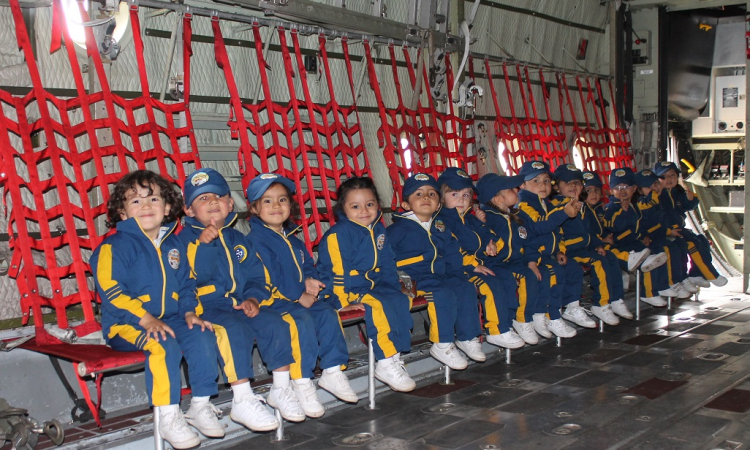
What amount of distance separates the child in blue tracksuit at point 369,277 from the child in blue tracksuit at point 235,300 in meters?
0.45

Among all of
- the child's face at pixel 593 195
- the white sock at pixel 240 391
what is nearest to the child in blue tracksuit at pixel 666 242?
the child's face at pixel 593 195

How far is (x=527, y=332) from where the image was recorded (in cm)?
504

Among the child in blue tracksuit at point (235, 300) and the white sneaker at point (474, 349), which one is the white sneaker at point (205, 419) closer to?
the child in blue tracksuit at point (235, 300)

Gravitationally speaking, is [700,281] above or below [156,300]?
below

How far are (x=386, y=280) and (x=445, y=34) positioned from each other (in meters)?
2.65

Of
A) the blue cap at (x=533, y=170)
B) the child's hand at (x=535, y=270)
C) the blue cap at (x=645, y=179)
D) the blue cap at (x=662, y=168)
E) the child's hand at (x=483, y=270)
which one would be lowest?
the child's hand at (x=535, y=270)

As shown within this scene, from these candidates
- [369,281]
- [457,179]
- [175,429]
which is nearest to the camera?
[175,429]

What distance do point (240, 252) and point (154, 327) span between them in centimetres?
76

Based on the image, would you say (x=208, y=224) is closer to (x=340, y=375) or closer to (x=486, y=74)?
(x=340, y=375)

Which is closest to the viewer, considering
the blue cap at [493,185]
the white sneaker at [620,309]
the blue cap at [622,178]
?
the blue cap at [493,185]

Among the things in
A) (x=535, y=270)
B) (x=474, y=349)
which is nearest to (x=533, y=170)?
(x=535, y=270)

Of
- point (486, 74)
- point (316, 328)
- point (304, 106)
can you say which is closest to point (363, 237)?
point (316, 328)

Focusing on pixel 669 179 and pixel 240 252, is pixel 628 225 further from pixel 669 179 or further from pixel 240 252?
pixel 240 252

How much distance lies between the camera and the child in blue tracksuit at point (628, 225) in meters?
6.60
